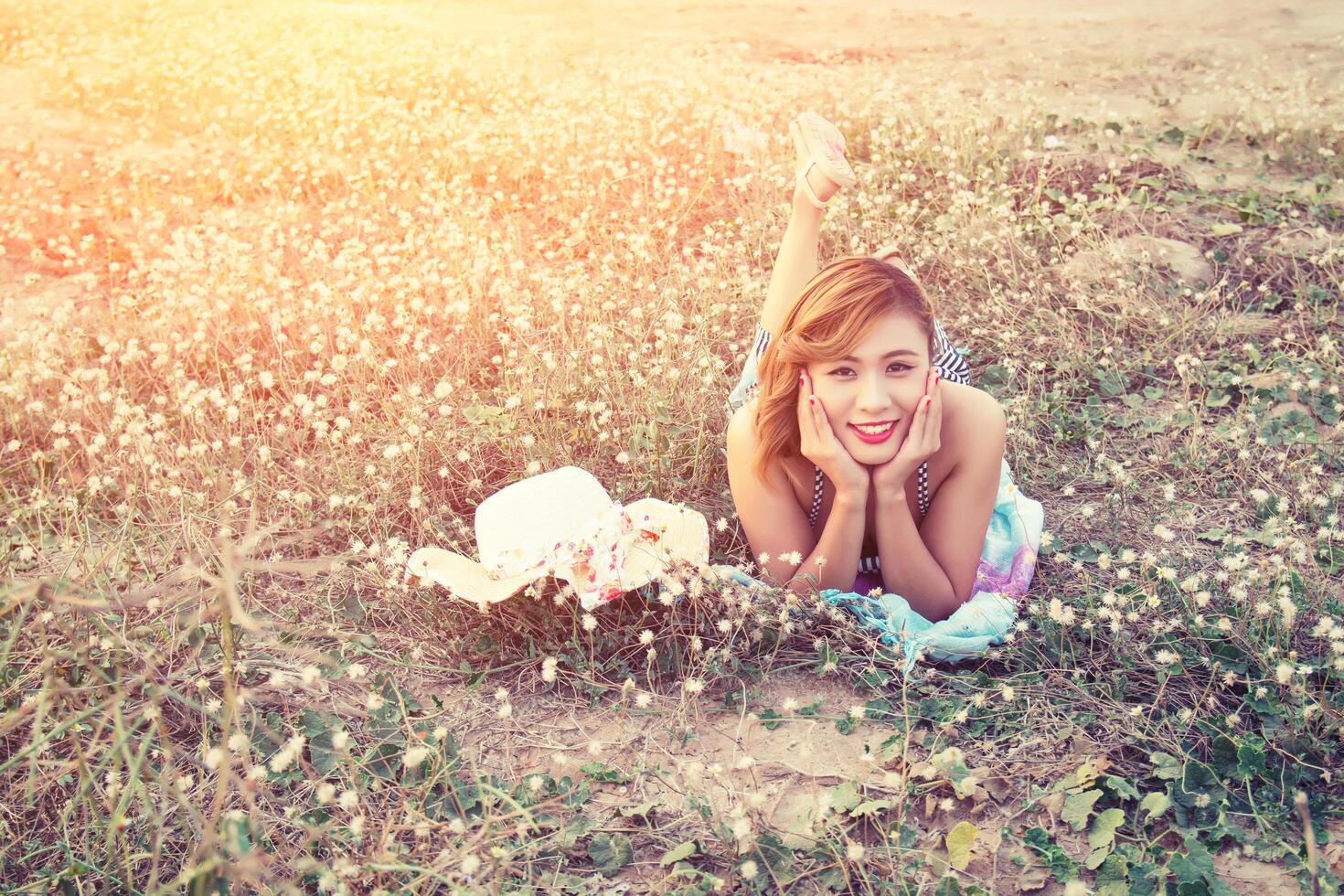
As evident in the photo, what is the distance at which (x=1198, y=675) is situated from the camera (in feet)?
9.81

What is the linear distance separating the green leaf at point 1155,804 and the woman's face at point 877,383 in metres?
1.18

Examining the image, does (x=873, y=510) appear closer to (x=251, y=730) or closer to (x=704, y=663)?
(x=704, y=663)

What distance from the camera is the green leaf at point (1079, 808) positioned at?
8.27 feet

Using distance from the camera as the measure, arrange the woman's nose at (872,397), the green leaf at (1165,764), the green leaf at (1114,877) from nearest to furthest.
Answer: the green leaf at (1114,877)
the green leaf at (1165,764)
the woman's nose at (872,397)

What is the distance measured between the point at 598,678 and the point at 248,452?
202 centimetres

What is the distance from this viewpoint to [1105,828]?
249 cm

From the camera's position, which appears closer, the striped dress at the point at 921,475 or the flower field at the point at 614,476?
the flower field at the point at 614,476

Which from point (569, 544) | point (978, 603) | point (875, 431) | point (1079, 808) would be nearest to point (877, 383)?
point (875, 431)

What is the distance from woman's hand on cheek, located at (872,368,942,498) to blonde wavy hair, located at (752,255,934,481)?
22 cm

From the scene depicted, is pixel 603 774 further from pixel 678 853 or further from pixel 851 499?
pixel 851 499

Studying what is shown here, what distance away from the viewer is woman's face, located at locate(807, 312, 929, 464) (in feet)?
10.0

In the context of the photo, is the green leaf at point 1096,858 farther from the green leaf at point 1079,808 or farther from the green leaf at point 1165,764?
the green leaf at point 1165,764

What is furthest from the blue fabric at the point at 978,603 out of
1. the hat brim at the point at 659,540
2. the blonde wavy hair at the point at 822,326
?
the blonde wavy hair at the point at 822,326

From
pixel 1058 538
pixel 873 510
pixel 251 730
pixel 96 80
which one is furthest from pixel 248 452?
pixel 96 80
